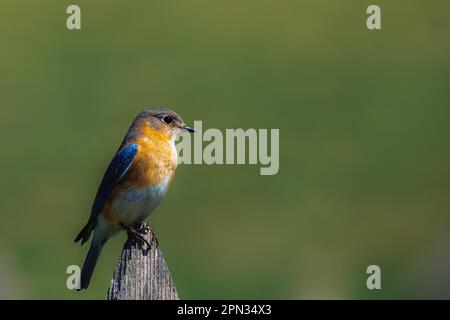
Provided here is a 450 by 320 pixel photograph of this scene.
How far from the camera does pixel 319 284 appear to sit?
11930 millimetres

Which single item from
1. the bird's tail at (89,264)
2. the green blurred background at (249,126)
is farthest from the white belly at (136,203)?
the green blurred background at (249,126)

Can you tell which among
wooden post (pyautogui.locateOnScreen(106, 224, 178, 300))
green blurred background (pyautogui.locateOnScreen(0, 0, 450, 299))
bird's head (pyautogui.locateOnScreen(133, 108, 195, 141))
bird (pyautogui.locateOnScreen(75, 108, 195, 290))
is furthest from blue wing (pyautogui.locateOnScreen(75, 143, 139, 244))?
green blurred background (pyautogui.locateOnScreen(0, 0, 450, 299))

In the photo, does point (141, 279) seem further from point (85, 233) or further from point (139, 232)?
point (85, 233)

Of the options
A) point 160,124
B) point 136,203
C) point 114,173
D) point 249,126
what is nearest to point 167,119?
point 160,124

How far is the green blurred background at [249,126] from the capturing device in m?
12.7

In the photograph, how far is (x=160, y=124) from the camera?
26.0ft

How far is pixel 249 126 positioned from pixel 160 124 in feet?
26.0

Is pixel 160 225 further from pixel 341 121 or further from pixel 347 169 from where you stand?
pixel 341 121

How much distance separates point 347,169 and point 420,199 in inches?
48.1

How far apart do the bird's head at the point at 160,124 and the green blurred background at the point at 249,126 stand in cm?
322

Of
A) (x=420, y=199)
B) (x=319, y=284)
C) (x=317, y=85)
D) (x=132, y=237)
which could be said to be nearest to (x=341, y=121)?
(x=317, y=85)

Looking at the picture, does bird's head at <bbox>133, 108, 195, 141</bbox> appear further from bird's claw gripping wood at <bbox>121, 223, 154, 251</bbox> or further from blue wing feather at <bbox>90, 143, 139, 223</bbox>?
bird's claw gripping wood at <bbox>121, 223, 154, 251</bbox>

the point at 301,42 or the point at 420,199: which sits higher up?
the point at 301,42
